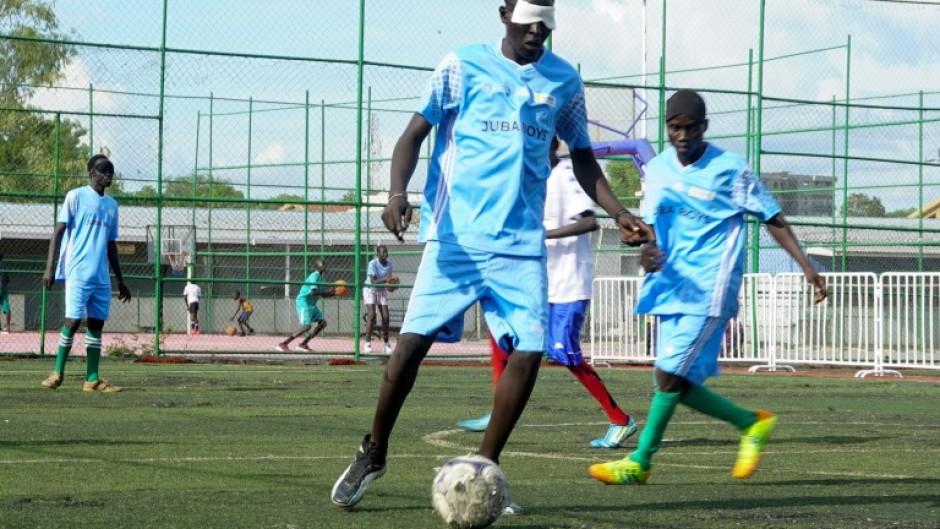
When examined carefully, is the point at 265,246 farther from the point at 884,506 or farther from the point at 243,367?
the point at 884,506

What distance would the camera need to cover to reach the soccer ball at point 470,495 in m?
4.98

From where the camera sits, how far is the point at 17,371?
15.9 metres

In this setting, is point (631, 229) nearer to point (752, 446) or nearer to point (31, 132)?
point (752, 446)

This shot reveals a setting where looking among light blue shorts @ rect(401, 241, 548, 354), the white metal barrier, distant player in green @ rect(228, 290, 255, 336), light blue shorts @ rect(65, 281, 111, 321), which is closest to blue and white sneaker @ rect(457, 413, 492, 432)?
light blue shorts @ rect(401, 241, 548, 354)

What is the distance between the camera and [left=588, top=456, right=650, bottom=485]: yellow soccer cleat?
6.60m

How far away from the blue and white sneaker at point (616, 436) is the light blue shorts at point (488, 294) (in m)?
3.22

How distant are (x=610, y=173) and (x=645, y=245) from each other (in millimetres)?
21944

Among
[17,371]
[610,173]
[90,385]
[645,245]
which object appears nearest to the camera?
[645,245]

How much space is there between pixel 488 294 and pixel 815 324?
1657 centimetres

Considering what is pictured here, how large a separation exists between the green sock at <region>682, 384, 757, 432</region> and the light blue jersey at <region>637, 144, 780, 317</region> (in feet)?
1.34

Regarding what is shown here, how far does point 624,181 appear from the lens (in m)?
30.5

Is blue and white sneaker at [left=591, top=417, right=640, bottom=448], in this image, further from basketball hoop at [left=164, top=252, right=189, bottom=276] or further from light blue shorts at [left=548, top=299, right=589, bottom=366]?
basketball hoop at [left=164, top=252, right=189, bottom=276]

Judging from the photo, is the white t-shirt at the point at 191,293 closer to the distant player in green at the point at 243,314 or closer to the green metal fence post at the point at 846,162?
the distant player in green at the point at 243,314

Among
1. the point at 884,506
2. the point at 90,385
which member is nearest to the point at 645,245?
the point at 884,506
